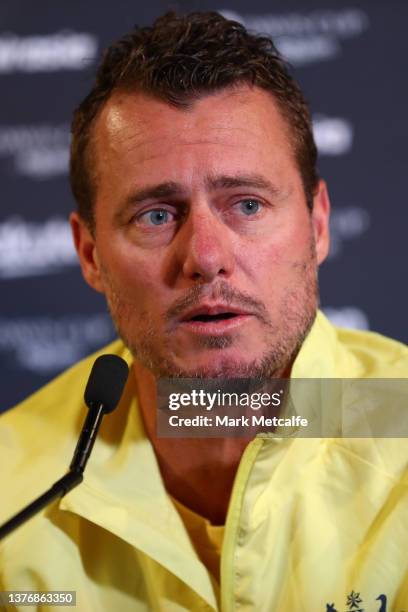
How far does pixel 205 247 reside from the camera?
1008mm

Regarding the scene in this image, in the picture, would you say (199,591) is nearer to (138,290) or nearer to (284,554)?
(284,554)

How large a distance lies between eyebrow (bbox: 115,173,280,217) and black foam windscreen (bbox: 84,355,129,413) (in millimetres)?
243

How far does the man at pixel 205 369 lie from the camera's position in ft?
3.31

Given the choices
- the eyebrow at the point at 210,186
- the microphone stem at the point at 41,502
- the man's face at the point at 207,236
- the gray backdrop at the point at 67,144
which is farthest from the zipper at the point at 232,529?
the gray backdrop at the point at 67,144

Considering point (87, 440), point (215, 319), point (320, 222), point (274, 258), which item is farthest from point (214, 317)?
point (320, 222)

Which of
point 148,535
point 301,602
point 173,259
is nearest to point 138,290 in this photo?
point 173,259

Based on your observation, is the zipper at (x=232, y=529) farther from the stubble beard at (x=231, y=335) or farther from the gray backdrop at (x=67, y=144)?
the gray backdrop at (x=67, y=144)

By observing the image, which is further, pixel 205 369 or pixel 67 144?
pixel 67 144

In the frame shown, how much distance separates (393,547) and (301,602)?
130 millimetres

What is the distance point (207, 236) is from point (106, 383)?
22 centimetres

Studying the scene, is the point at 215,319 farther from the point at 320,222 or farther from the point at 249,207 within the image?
the point at 320,222

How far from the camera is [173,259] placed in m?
1.06

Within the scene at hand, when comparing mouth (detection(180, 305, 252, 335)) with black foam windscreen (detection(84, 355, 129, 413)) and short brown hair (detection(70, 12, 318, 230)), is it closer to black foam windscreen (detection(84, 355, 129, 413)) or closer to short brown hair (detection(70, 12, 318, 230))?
black foam windscreen (detection(84, 355, 129, 413))

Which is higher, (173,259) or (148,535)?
(173,259)
